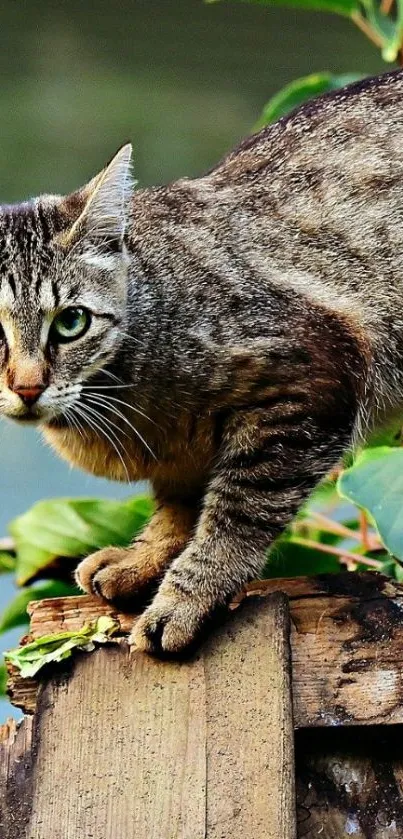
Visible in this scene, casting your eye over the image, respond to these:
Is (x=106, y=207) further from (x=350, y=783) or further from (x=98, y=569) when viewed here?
(x=350, y=783)

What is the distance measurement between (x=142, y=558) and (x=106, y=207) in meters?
0.48

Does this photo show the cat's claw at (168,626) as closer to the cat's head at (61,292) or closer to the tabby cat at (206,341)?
the tabby cat at (206,341)

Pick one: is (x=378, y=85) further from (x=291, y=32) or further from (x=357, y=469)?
(x=291, y=32)

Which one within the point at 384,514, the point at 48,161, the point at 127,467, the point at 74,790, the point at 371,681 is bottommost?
the point at 74,790

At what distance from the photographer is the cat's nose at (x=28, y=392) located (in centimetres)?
→ 121

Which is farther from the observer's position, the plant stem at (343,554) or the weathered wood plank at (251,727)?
the plant stem at (343,554)

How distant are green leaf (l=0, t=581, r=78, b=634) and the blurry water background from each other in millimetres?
834

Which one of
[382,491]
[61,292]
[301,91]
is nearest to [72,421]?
[61,292]

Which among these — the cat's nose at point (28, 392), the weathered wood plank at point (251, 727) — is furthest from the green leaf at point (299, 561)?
the cat's nose at point (28, 392)

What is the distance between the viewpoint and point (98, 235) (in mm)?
1354

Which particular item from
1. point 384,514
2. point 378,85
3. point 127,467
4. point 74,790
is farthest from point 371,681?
point 378,85

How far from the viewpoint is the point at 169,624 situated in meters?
1.21

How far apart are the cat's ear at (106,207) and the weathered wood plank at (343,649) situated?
0.48 m

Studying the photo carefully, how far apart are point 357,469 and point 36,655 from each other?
0.46 meters
